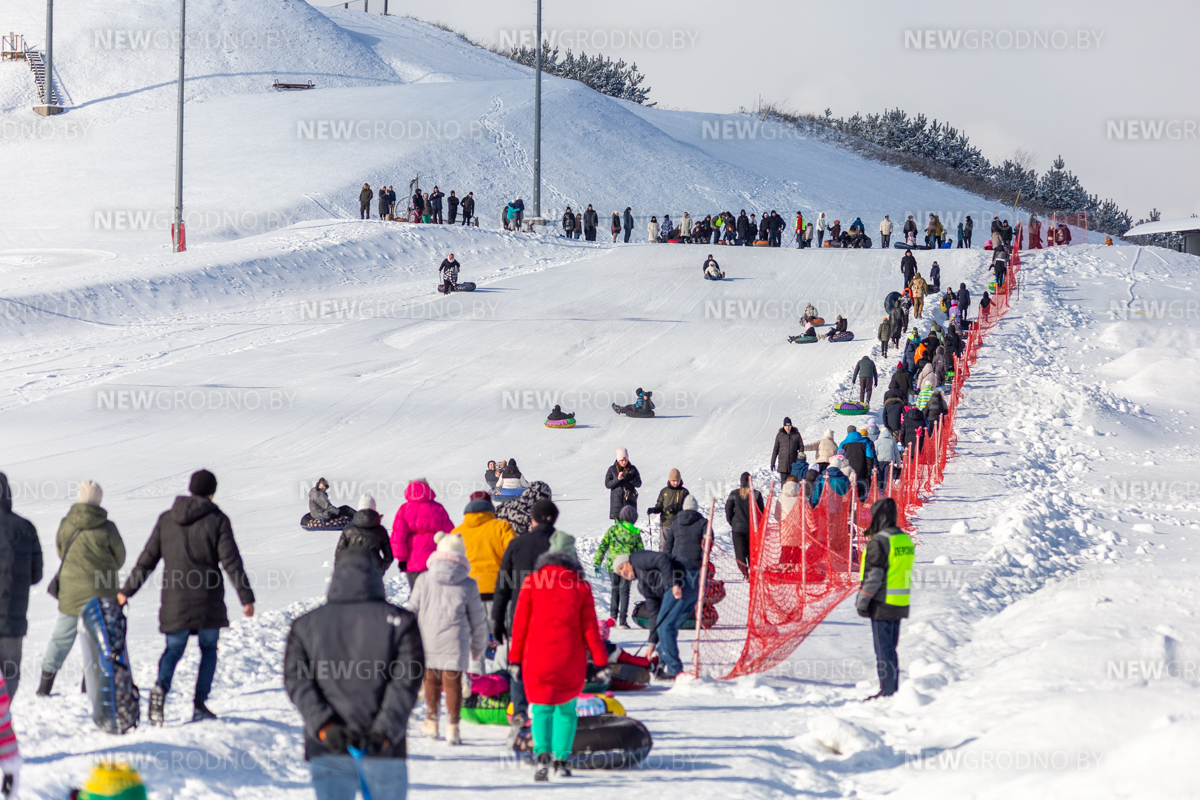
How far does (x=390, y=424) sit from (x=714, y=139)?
155 ft

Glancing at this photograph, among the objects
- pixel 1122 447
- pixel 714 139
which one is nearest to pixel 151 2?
pixel 714 139

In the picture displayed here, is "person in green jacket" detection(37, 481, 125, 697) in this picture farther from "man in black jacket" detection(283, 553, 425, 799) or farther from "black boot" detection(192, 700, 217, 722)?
"man in black jacket" detection(283, 553, 425, 799)

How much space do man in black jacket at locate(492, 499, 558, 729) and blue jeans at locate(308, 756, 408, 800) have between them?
2304mm

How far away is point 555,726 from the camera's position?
20.9 ft

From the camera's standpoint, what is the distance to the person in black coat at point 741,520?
12.4m

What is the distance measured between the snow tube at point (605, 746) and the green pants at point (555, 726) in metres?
0.33

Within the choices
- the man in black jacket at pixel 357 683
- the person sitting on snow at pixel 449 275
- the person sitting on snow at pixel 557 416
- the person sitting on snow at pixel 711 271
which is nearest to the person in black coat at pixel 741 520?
the man in black jacket at pixel 357 683

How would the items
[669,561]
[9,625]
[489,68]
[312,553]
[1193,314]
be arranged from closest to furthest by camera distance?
[9,625], [669,561], [312,553], [1193,314], [489,68]

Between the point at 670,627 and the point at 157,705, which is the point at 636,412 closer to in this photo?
the point at 670,627

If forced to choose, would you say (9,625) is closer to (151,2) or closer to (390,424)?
(390,424)

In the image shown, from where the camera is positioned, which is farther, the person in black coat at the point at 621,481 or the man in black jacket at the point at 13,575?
the person in black coat at the point at 621,481

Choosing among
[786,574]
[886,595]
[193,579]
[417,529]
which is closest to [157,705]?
[193,579]

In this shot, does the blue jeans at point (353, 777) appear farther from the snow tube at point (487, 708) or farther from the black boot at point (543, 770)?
the snow tube at point (487, 708)

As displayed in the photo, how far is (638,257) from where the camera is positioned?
38.0m
